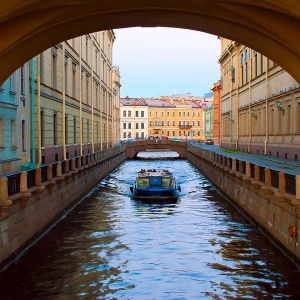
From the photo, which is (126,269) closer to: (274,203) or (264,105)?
(274,203)

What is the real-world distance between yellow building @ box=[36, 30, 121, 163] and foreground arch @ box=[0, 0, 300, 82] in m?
11.5

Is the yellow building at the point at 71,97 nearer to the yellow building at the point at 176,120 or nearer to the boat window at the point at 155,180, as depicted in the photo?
the boat window at the point at 155,180

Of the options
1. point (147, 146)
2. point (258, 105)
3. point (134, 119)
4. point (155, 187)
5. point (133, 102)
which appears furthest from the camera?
point (133, 102)

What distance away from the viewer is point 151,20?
17547 millimetres

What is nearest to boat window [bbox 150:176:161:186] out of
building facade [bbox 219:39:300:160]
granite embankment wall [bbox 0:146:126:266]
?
granite embankment wall [bbox 0:146:126:266]

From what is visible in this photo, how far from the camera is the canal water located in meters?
13.3

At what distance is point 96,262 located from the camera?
52.6 feet

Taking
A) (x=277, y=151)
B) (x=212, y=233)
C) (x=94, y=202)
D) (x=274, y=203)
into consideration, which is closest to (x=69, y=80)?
(x=94, y=202)

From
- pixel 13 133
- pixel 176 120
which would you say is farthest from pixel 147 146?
pixel 13 133

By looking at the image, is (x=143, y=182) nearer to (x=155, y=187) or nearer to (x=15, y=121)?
(x=155, y=187)

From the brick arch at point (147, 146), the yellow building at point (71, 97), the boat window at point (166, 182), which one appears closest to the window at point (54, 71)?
the yellow building at point (71, 97)

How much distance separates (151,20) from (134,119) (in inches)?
5037

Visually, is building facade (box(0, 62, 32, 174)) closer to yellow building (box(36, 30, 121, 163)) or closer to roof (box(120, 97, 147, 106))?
yellow building (box(36, 30, 121, 163))

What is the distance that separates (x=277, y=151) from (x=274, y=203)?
61.0ft
